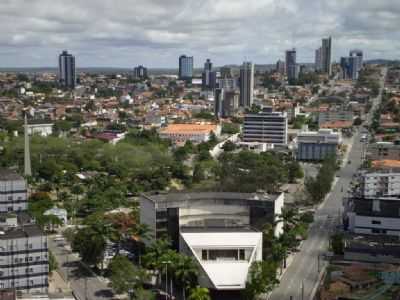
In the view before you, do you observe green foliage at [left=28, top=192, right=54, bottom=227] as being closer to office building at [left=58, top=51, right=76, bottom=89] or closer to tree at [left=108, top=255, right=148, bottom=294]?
tree at [left=108, top=255, right=148, bottom=294]

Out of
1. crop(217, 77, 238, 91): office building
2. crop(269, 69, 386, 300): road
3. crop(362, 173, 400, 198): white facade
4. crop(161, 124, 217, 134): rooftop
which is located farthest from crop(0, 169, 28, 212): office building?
crop(217, 77, 238, 91): office building

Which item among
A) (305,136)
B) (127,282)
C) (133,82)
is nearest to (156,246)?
(127,282)

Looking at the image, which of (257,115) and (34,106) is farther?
(34,106)

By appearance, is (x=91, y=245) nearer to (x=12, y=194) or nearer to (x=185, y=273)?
(x=185, y=273)

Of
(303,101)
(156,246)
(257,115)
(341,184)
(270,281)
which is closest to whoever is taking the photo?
(270,281)

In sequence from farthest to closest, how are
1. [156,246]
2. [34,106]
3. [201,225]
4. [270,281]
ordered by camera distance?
[34,106]
[201,225]
[156,246]
[270,281]

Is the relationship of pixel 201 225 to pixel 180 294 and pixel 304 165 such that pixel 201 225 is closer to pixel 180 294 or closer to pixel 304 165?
pixel 180 294

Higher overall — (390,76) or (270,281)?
(390,76)
